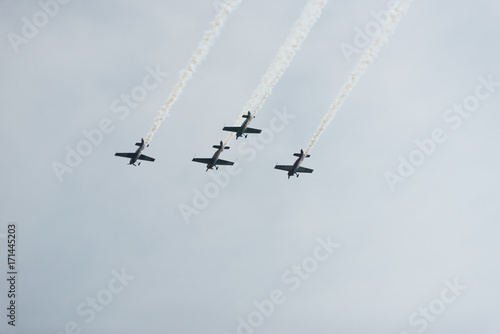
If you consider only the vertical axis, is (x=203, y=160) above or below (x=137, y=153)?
above

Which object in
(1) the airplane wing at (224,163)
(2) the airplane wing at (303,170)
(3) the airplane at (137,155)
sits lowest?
(3) the airplane at (137,155)

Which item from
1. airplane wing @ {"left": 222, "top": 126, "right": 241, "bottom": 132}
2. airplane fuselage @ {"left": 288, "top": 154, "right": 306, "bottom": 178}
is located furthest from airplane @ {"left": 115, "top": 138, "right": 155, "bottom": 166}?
airplane fuselage @ {"left": 288, "top": 154, "right": 306, "bottom": 178}

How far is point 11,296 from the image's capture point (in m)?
90.8

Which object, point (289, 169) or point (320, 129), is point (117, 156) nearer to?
point (289, 169)

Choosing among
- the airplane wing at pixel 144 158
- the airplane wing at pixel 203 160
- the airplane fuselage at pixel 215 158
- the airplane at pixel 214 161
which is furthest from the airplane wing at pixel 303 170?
the airplane wing at pixel 144 158

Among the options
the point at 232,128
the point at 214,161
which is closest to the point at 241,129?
the point at 232,128

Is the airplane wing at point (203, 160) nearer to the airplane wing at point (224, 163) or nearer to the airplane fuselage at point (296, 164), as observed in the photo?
the airplane wing at point (224, 163)

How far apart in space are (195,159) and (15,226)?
19.7m

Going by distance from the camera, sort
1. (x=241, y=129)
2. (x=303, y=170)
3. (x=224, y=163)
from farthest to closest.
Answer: (x=224, y=163) → (x=303, y=170) → (x=241, y=129)

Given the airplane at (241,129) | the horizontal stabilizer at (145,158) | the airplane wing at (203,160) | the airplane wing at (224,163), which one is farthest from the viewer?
the airplane wing at (224,163)

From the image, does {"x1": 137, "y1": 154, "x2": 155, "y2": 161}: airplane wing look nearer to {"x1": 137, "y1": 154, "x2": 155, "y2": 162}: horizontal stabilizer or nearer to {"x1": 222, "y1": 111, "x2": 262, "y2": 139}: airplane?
{"x1": 137, "y1": 154, "x2": 155, "y2": 162}: horizontal stabilizer

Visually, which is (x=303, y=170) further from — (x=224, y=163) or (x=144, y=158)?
(x=144, y=158)

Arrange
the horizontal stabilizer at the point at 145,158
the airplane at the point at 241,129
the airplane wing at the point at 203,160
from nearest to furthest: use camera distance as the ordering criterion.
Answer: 1. the airplane at the point at 241,129
2. the horizontal stabilizer at the point at 145,158
3. the airplane wing at the point at 203,160

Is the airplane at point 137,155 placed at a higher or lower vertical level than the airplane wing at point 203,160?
lower
